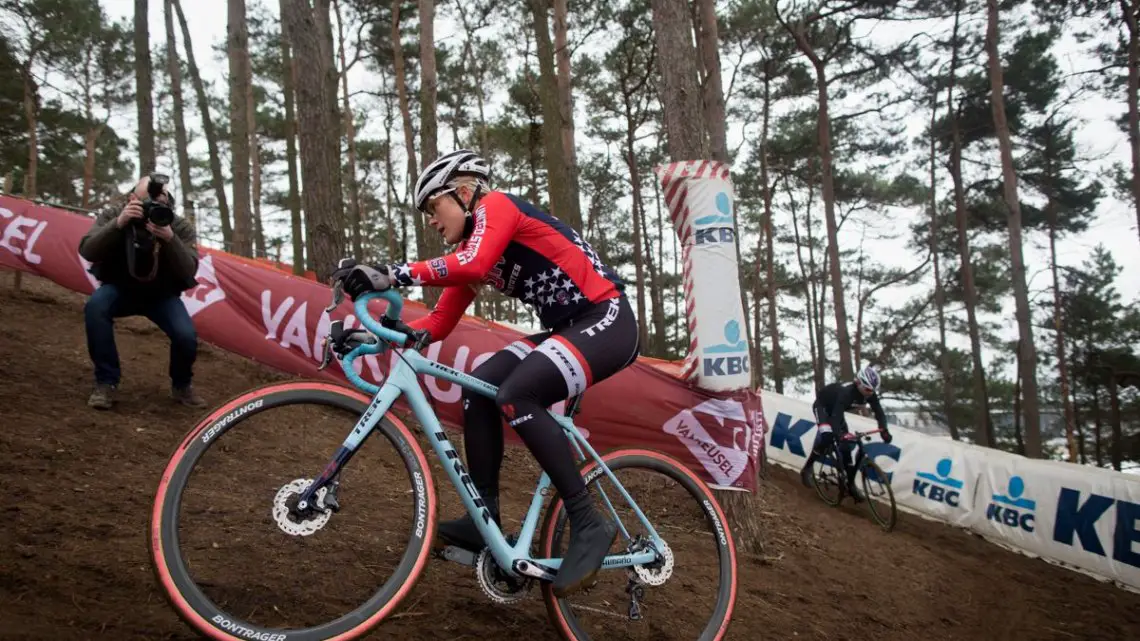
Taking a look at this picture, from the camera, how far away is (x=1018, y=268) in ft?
56.7

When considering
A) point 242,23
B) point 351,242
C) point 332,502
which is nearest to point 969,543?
point 332,502

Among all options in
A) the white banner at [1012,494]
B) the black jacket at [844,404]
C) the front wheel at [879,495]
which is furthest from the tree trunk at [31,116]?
the front wheel at [879,495]

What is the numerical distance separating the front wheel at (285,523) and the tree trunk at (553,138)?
7.77 meters

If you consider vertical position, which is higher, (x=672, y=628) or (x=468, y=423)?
(x=468, y=423)

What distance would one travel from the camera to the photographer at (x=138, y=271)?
4.63 metres

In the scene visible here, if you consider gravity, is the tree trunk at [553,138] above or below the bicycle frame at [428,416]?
above

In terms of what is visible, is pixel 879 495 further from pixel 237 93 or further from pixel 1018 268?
pixel 237 93

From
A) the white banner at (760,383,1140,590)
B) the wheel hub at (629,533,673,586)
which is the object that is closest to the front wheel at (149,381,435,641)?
the wheel hub at (629,533,673,586)

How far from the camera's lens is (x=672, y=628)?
11.0 feet

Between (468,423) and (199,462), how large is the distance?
106cm

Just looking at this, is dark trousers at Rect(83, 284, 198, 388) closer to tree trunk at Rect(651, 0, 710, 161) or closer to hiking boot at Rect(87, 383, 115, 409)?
hiking boot at Rect(87, 383, 115, 409)

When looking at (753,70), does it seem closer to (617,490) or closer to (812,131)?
(812,131)

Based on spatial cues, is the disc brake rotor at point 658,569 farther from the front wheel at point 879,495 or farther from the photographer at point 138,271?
the front wheel at point 879,495

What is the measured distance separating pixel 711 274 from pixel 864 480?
626 centimetres
